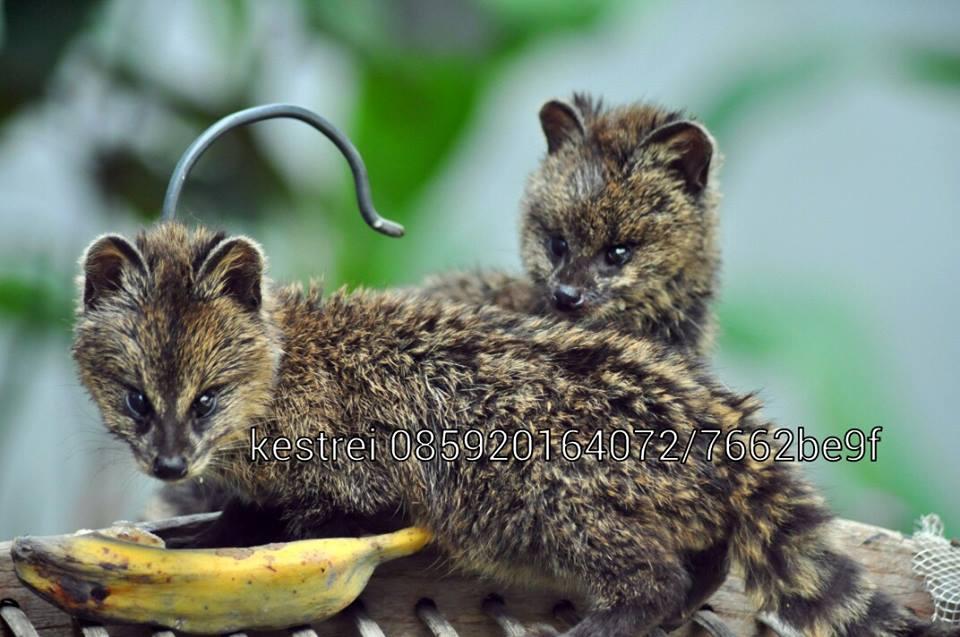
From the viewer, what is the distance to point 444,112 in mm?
6754

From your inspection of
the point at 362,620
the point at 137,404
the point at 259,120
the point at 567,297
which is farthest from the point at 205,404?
the point at 567,297

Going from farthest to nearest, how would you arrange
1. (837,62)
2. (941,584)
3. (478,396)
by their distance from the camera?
(837,62) → (941,584) → (478,396)

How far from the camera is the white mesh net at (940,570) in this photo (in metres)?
3.92

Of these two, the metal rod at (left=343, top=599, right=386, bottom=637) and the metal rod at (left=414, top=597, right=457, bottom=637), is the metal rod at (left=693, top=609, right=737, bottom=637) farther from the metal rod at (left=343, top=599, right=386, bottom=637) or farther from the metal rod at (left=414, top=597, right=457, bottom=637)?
the metal rod at (left=343, top=599, right=386, bottom=637)

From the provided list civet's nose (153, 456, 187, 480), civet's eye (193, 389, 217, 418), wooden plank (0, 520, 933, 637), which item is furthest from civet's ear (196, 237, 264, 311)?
wooden plank (0, 520, 933, 637)

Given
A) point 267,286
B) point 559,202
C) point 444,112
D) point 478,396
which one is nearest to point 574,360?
point 478,396

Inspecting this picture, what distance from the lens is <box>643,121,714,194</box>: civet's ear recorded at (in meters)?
4.75

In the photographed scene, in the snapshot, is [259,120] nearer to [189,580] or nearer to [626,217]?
[189,580]

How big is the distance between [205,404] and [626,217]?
184cm

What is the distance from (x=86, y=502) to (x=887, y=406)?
13.2 feet

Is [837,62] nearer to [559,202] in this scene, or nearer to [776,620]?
[559,202]

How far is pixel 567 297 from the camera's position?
14.8 feet

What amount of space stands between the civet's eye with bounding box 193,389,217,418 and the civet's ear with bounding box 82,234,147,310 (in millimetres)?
369

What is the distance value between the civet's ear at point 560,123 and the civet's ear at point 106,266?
202cm
